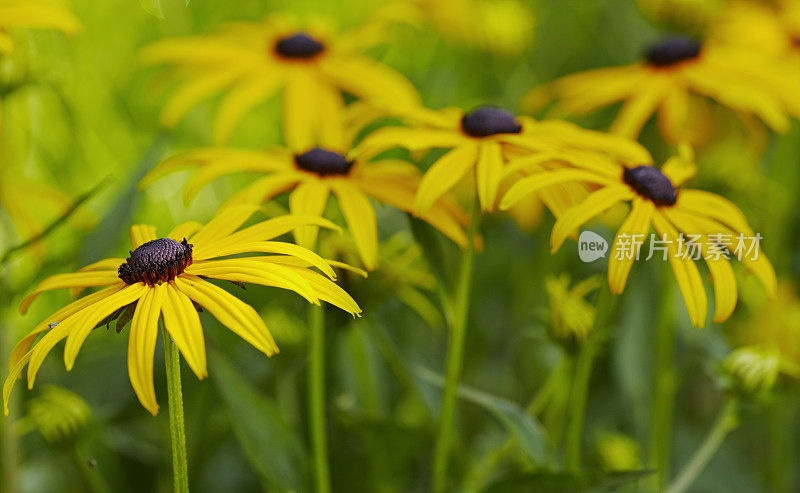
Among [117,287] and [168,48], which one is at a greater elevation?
[168,48]

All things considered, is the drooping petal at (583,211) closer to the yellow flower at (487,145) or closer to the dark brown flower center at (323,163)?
the yellow flower at (487,145)

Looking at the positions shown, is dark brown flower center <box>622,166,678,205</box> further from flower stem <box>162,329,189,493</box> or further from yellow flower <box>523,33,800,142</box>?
flower stem <box>162,329,189,493</box>

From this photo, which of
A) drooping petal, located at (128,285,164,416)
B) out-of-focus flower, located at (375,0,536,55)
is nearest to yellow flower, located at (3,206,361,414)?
drooping petal, located at (128,285,164,416)

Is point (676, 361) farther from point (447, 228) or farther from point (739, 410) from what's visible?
point (447, 228)

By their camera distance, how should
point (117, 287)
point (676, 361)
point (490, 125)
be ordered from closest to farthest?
point (117, 287) → point (490, 125) → point (676, 361)

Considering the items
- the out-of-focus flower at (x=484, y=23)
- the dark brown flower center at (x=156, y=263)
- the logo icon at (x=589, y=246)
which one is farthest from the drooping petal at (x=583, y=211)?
the out-of-focus flower at (x=484, y=23)

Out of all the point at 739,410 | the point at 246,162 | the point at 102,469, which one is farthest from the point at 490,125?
the point at 102,469
